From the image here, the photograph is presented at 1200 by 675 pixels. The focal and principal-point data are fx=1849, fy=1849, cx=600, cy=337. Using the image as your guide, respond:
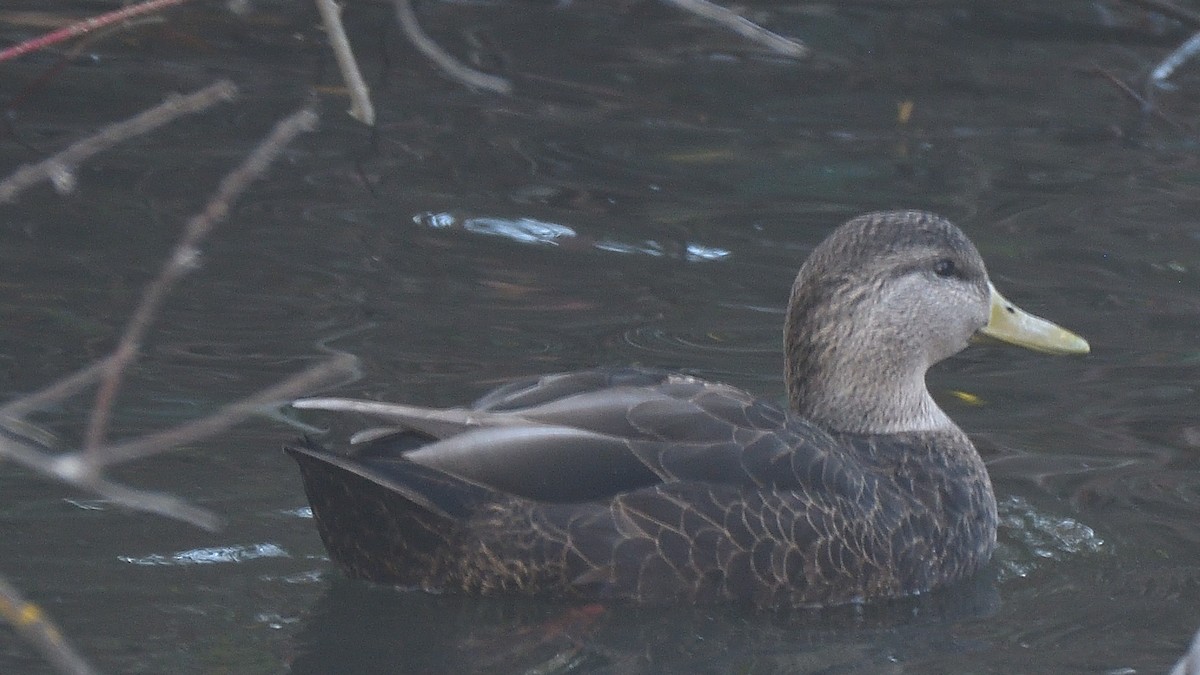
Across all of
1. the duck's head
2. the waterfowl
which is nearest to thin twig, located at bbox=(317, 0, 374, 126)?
the waterfowl

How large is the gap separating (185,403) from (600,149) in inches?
151

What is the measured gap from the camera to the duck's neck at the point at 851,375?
5.96 m

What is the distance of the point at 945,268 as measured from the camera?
6070mm

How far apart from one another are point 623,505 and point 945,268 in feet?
5.34

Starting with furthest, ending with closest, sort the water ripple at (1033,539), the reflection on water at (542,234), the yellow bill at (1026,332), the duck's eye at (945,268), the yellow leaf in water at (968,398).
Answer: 1. the reflection on water at (542,234)
2. the yellow leaf in water at (968,398)
3. the yellow bill at (1026,332)
4. the duck's eye at (945,268)
5. the water ripple at (1033,539)

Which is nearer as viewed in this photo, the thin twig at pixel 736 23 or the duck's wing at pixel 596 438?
the thin twig at pixel 736 23

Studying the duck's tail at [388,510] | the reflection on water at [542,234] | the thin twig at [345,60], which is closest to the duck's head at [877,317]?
the duck's tail at [388,510]

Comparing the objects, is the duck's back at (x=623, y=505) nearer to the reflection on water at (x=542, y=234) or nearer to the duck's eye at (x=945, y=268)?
the duck's eye at (x=945, y=268)

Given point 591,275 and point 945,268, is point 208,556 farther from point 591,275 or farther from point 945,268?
point 591,275

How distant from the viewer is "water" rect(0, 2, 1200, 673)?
16.6ft

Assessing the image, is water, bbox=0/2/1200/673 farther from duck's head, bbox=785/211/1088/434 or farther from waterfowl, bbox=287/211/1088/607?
duck's head, bbox=785/211/1088/434

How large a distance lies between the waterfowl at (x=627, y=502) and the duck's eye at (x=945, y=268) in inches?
29.3

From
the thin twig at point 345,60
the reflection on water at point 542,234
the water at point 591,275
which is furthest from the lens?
the reflection on water at point 542,234

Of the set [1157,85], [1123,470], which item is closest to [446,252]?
[1123,470]
